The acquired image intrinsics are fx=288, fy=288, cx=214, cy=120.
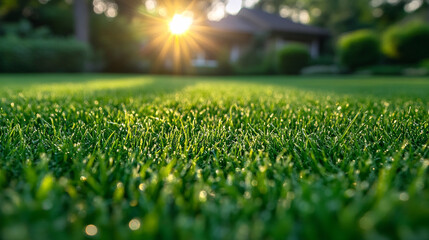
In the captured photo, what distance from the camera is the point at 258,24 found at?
2777 centimetres

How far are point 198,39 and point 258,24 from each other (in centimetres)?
740

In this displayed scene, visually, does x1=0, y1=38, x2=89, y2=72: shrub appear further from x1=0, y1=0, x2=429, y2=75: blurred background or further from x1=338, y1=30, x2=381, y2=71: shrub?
x1=338, y1=30, x2=381, y2=71: shrub

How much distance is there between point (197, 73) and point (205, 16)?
6860mm

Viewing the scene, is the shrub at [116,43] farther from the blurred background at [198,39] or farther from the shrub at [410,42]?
the shrub at [410,42]

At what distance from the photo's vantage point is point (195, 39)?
23.1m

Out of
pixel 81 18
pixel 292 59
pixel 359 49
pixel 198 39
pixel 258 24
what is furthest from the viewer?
pixel 258 24

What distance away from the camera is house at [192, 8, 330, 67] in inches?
983

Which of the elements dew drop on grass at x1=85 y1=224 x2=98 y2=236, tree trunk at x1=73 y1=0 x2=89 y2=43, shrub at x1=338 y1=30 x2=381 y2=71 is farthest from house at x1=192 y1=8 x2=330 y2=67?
dew drop on grass at x1=85 y1=224 x2=98 y2=236

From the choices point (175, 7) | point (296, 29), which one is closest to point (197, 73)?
point (175, 7)

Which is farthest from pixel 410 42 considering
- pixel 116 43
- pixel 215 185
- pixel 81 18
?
pixel 81 18

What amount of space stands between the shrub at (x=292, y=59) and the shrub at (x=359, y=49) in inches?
88.6

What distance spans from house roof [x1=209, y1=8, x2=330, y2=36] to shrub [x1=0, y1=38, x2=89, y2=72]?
498 inches

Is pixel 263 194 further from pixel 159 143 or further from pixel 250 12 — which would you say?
pixel 250 12

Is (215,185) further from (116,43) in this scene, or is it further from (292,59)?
(116,43)
